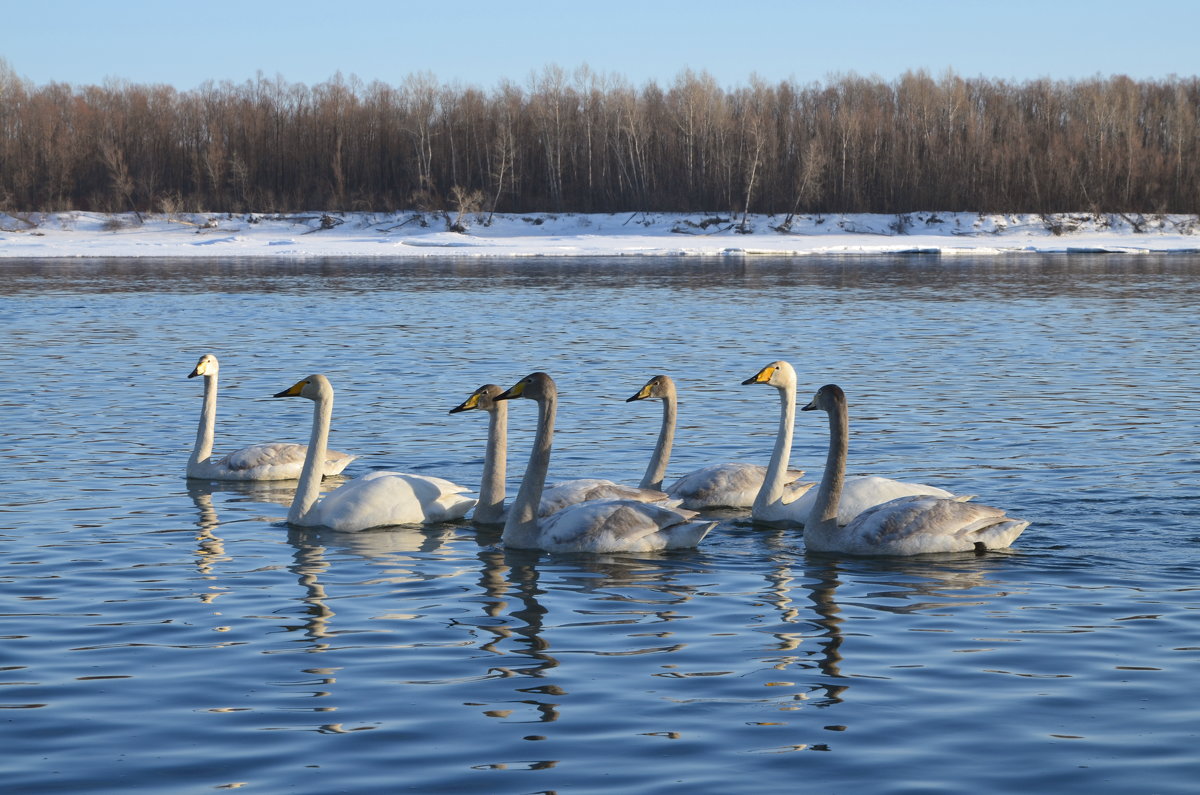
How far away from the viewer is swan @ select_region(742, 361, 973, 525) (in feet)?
33.9

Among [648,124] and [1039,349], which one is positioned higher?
[648,124]

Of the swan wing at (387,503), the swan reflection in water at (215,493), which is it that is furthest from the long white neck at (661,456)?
the swan reflection in water at (215,493)

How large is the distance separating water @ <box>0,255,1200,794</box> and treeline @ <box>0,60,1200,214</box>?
63.4 meters

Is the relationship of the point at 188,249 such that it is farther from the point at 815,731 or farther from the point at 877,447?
the point at 815,731

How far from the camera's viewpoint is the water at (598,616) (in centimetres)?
612

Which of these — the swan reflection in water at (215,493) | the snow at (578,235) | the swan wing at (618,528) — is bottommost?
the swan reflection in water at (215,493)

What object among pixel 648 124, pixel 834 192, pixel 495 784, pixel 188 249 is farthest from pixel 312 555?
pixel 648 124

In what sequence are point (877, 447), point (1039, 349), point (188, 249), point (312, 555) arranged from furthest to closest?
point (188, 249) < point (1039, 349) < point (877, 447) < point (312, 555)

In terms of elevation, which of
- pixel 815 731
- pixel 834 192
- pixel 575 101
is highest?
pixel 575 101

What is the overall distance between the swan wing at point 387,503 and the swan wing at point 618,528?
122 cm

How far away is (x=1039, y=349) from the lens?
24312mm

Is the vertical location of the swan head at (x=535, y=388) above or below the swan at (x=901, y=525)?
above

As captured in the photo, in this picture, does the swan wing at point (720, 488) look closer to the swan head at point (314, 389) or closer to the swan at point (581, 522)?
the swan at point (581, 522)

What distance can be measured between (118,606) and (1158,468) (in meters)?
8.53
